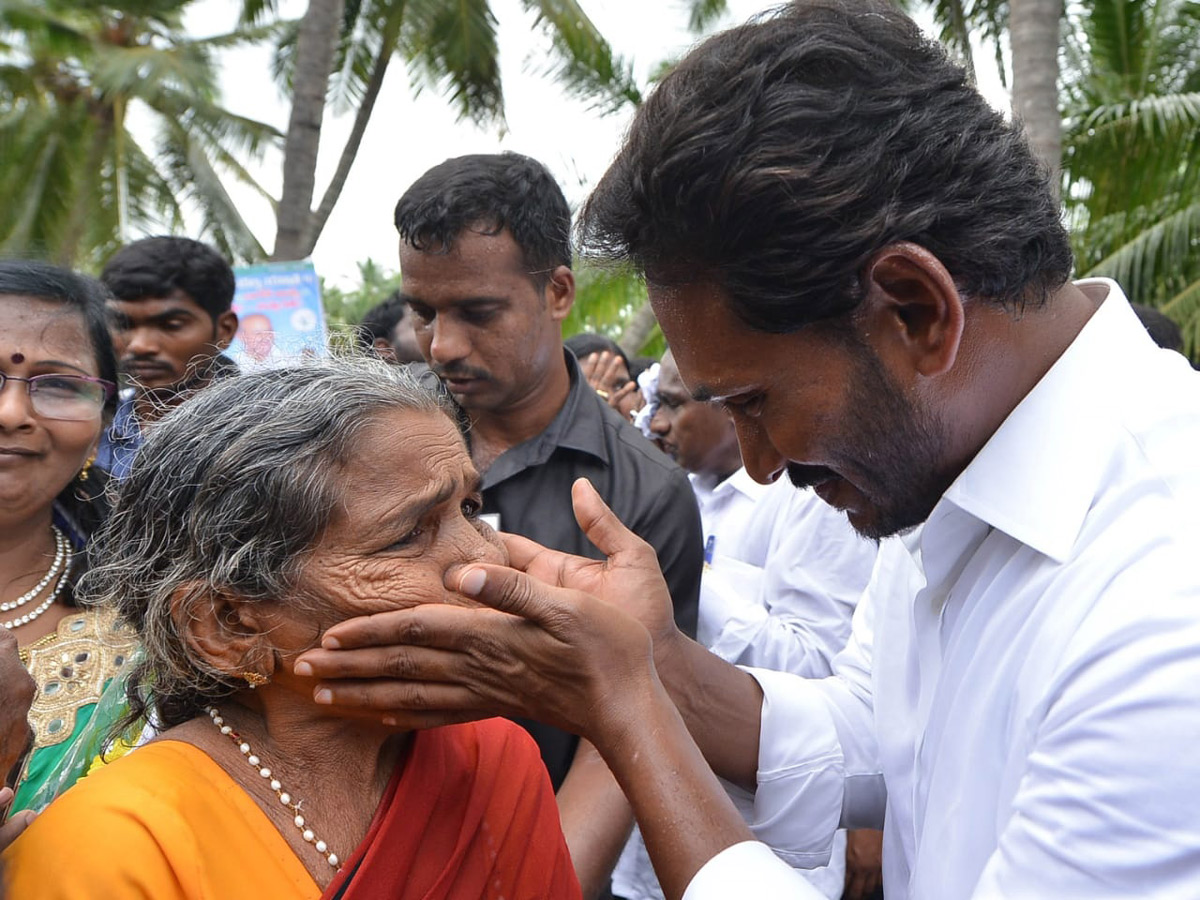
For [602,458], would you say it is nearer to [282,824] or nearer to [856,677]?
[856,677]

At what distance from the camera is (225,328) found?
5.23 m

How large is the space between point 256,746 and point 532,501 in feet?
4.77

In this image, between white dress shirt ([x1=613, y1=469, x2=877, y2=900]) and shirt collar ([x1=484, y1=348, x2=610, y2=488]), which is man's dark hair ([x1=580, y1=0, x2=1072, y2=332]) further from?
white dress shirt ([x1=613, y1=469, x2=877, y2=900])

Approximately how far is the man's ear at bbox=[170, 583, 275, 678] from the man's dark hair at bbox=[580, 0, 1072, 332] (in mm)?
1051

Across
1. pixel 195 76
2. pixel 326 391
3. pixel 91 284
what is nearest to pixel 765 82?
pixel 326 391

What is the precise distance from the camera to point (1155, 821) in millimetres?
1668

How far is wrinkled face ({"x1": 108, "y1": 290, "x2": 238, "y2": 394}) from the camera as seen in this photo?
192 inches

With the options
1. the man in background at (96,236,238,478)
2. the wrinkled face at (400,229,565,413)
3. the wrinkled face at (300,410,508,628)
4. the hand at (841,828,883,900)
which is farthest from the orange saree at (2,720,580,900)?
the man in background at (96,236,238,478)

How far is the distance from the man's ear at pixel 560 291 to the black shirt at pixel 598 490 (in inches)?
16.0

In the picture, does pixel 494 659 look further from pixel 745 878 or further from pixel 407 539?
pixel 745 878

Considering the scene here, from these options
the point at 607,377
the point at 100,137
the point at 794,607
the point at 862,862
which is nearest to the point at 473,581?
the point at 794,607

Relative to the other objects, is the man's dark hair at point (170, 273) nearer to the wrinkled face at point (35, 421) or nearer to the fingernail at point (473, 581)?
the wrinkled face at point (35, 421)

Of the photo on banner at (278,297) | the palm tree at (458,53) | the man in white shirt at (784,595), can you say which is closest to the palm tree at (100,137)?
the palm tree at (458,53)

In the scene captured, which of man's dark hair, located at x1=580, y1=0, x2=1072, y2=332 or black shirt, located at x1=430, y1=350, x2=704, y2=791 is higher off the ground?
man's dark hair, located at x1=580, y1=0, x2=1072, y2=332
